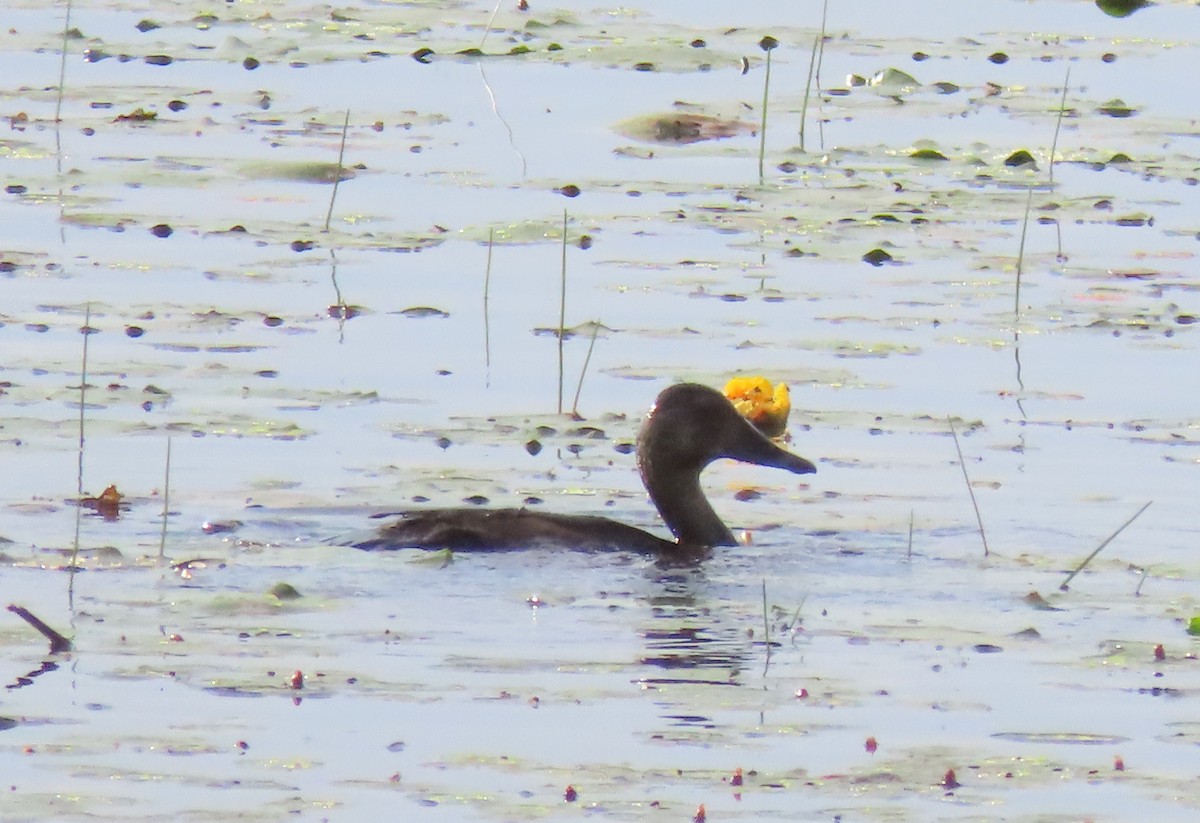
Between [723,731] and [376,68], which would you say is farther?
[376,68]

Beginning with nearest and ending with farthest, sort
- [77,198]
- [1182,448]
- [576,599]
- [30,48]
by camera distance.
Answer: [576,599] → [1182,448] → [77,198] → [30,48]

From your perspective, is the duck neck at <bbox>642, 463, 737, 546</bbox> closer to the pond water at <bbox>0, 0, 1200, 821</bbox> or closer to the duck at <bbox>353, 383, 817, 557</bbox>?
the duck at <bbox>353, 383, 817, 557</bbox>

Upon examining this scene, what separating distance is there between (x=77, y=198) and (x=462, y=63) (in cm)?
480

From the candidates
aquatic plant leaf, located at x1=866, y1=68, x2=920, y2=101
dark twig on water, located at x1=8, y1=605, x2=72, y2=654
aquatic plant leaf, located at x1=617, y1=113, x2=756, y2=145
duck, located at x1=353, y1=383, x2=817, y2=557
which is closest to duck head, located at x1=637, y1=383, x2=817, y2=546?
duck, located at x1=353, y1=383, x2=817, y2=557

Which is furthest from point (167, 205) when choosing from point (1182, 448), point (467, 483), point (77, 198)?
point (1182, 448)

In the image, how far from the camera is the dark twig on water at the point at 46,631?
6.71 meters

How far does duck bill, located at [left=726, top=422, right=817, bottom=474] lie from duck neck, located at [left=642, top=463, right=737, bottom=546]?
6.5 inches

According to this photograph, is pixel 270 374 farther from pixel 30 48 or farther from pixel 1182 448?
pixel 30 48

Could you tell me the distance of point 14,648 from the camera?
23.0ft

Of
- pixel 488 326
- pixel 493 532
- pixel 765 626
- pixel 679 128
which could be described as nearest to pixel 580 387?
pixel 488 326

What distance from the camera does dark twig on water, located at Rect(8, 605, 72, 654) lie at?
22.0 feet

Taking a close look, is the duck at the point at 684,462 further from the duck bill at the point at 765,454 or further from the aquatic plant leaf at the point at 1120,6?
the aquatic plant leaf at the point at 1120,6

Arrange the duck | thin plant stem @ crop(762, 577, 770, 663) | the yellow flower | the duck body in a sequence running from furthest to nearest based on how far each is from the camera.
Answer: the yellow flower
the duck
the duck body
thin plant stem @ crop(762, 577, 770, 663)

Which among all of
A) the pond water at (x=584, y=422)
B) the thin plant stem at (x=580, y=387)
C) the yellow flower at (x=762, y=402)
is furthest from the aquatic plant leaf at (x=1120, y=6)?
the yellow flower at (x=762, y=402)
